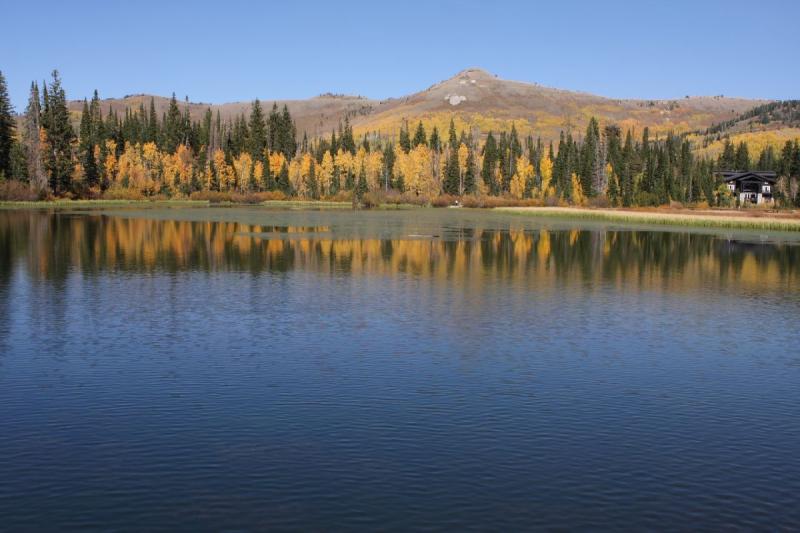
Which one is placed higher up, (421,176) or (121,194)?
(421,176)

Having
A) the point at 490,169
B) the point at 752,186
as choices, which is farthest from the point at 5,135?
the point at 752,186

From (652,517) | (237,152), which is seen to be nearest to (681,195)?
(237,152)

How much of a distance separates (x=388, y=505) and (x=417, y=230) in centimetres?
6694

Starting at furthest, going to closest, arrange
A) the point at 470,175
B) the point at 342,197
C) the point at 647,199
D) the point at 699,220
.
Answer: the point at 470,175
the point at 342,197
the point at 647,199
the point at 699,220

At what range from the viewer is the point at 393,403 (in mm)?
17406

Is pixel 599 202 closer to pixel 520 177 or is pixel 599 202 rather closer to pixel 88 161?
pixel 520 177

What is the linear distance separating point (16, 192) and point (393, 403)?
113050 millimetres

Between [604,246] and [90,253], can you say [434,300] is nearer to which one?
[90,253]

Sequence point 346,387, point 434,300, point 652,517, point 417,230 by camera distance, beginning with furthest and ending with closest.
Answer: point 417,230, point 434,300, point 346,387, point 652,517

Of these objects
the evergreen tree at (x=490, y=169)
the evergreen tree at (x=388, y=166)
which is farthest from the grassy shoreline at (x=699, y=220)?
the evergreen tree at (x=388, y=166)

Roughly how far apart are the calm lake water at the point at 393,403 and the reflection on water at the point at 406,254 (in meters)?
3.50

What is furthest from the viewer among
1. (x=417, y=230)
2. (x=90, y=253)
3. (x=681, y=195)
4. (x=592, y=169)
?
(x=592, y=169)

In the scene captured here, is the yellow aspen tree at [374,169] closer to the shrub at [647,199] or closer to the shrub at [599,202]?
the shrub at [599,202]

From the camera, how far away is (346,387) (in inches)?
733
